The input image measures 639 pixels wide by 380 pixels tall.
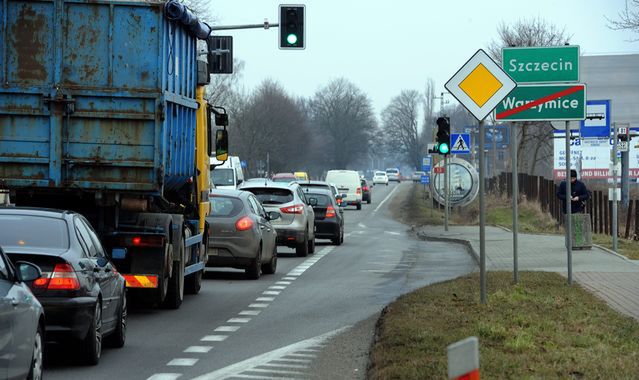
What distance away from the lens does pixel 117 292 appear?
12484 mm

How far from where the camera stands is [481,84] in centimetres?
1578

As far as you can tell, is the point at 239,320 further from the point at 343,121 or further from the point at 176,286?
the point at 343,121

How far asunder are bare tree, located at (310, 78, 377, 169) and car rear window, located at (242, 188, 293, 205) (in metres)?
151

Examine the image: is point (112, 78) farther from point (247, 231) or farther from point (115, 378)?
point (247, 231)

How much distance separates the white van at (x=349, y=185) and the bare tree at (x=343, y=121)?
106m

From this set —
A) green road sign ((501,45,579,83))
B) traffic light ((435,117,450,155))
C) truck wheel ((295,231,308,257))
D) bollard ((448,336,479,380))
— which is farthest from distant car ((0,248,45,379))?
traffic light ((435,117,450,155))

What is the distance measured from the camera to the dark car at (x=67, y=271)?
Result: 10.8 meters

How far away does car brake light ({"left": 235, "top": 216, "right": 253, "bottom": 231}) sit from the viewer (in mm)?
22270

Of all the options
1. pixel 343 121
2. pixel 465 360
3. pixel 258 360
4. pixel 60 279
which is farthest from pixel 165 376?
pixel 343 121

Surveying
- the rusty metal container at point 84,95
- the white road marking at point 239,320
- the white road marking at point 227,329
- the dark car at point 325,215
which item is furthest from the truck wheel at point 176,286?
the dark car at point 325,215

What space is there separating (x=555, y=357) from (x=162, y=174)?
242 inches

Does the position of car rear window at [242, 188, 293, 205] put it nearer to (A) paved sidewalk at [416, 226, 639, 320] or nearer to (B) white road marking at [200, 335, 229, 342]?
(A) paved sidewalk at [416, 226, 639, 320]

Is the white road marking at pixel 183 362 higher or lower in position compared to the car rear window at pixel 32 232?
lower

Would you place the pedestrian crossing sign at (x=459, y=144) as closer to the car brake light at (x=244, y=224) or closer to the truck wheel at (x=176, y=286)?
the car brake light at (x=244, y=224)
